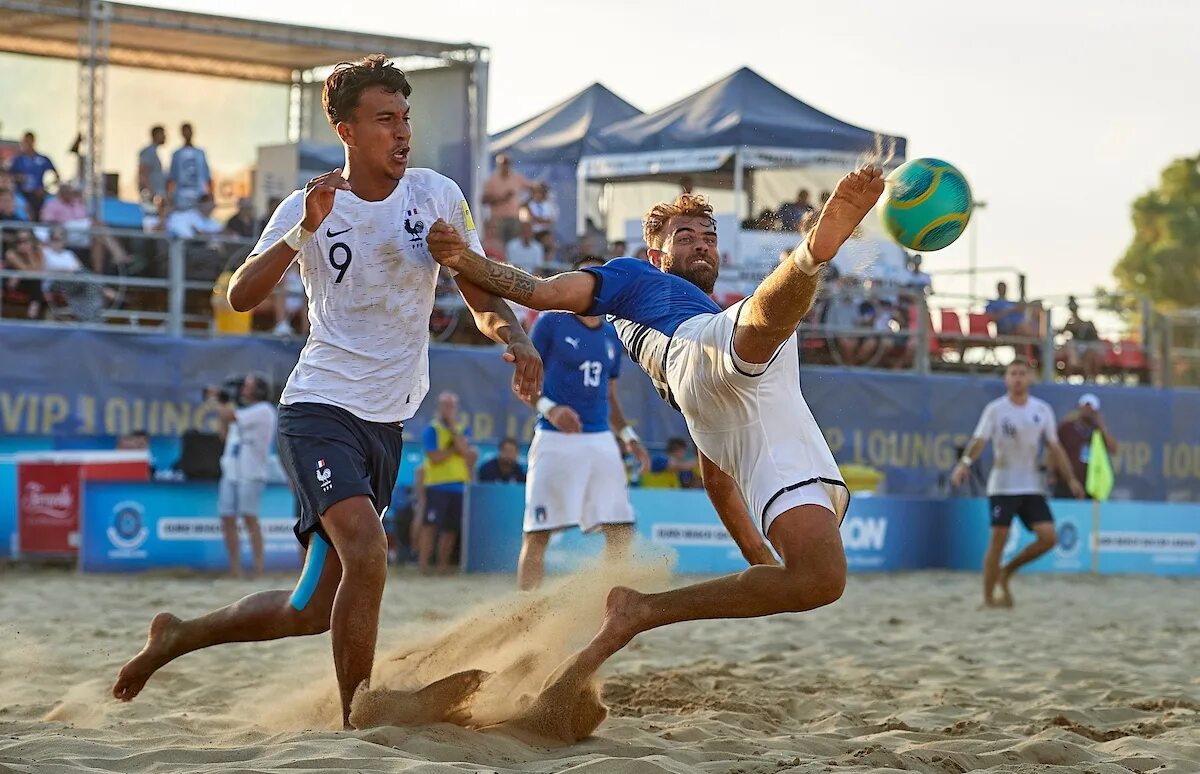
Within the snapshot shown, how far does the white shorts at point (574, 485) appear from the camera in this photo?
8.09 metres

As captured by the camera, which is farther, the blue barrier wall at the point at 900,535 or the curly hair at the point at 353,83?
the blue barrier wall at the point at 900,535

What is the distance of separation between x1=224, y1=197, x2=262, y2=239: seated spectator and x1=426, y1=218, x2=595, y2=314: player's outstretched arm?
408 inches

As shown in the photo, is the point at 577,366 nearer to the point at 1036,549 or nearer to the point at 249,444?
the point at 1036,549

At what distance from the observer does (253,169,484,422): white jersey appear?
514 cm

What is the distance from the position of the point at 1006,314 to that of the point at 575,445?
11408 mm

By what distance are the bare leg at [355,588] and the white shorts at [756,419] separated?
110cm

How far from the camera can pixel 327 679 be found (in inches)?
243

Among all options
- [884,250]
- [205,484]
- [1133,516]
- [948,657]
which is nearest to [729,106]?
[884,250]

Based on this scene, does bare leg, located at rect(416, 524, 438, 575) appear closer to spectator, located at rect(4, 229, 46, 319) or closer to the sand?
the sand

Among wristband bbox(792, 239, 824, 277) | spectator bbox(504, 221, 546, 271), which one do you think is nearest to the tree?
spectator bbox(504, 221, 546, 271)

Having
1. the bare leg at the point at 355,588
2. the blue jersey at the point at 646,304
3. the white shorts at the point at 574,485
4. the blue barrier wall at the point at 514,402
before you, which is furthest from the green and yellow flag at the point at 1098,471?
the bare leg at the point at 355,588

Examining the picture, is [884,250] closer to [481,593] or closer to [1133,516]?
[1133,516]

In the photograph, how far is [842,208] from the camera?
4.49 meters

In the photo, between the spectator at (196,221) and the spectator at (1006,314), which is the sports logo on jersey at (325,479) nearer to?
the spectator at (196,221)
